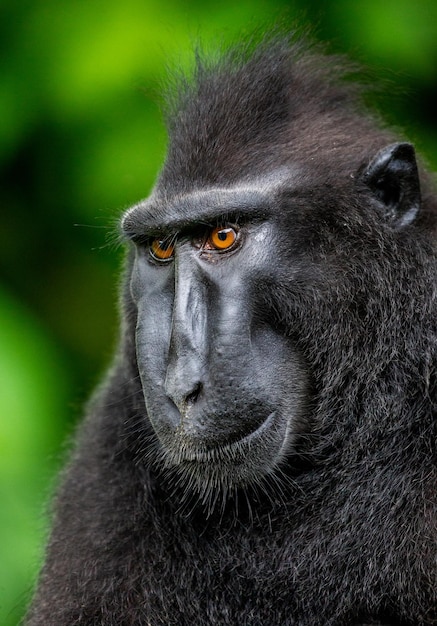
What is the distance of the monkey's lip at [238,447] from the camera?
12.8 ft

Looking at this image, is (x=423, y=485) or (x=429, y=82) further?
(x=429, y=82)

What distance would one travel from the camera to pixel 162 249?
13.9ft

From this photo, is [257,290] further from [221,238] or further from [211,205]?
[211,205]

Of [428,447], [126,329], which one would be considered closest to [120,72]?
[126,329]

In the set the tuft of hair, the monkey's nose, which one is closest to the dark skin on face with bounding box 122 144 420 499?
the monkey's nose

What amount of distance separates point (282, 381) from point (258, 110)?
1.18 m

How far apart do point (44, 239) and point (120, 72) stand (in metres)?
1.43

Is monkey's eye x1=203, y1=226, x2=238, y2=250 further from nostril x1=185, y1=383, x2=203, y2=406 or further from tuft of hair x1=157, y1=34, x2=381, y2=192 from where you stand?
nostril x1=185, y1=383, x2=203, y2=406

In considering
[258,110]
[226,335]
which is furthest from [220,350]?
[258,110]

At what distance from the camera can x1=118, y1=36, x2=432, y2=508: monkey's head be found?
3826 millimetres

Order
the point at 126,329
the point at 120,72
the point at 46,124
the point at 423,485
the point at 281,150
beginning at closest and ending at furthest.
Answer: the point at 423,485, the point at 281,150, the point at 126,329, the point at 120,72, the point at 46,124

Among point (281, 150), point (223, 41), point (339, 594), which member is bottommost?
point (339, 594)

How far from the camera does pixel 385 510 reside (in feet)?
12.8

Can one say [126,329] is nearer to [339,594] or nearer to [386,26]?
[339,594]
